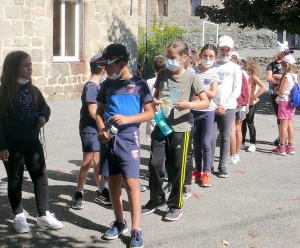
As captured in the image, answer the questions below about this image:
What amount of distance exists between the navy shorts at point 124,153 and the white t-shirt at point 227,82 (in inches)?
110

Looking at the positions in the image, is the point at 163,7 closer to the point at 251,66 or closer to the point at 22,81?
the point at 251,66

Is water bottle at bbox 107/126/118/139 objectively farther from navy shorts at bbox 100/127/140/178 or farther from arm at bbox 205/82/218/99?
arm at bbox 205/82/218/99

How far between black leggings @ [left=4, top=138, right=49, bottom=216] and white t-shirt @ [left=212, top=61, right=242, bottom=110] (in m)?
3.00

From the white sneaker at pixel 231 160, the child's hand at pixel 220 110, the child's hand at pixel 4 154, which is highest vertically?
the child's hand at pixel 220 110

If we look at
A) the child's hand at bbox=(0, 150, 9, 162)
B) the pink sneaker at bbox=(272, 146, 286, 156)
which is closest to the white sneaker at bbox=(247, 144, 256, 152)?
the pink sneaker at bbox=(272, 146, 286, 156)

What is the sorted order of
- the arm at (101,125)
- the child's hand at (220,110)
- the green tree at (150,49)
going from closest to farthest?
the arm at (101,125)
the child's hand at (220,110)
the green tree at (150,49)

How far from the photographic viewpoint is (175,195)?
18.7ft

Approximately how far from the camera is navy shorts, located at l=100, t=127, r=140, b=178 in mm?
4906

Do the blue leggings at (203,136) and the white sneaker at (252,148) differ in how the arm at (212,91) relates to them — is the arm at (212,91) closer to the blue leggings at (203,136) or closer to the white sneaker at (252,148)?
the blue leggings at (203,136)

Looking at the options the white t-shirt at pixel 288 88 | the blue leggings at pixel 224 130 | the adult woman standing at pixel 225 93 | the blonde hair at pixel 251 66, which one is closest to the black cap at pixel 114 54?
the adult woman standing at pixel 225 93

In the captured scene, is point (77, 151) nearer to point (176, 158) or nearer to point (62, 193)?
point (62, 193)

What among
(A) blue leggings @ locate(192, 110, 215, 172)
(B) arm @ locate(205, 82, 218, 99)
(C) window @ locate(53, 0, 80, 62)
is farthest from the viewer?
(C) window @ locate(53, 0, 80, 62)

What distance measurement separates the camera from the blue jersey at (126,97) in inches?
194

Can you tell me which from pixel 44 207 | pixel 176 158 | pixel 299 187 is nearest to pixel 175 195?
pixel 176 158
